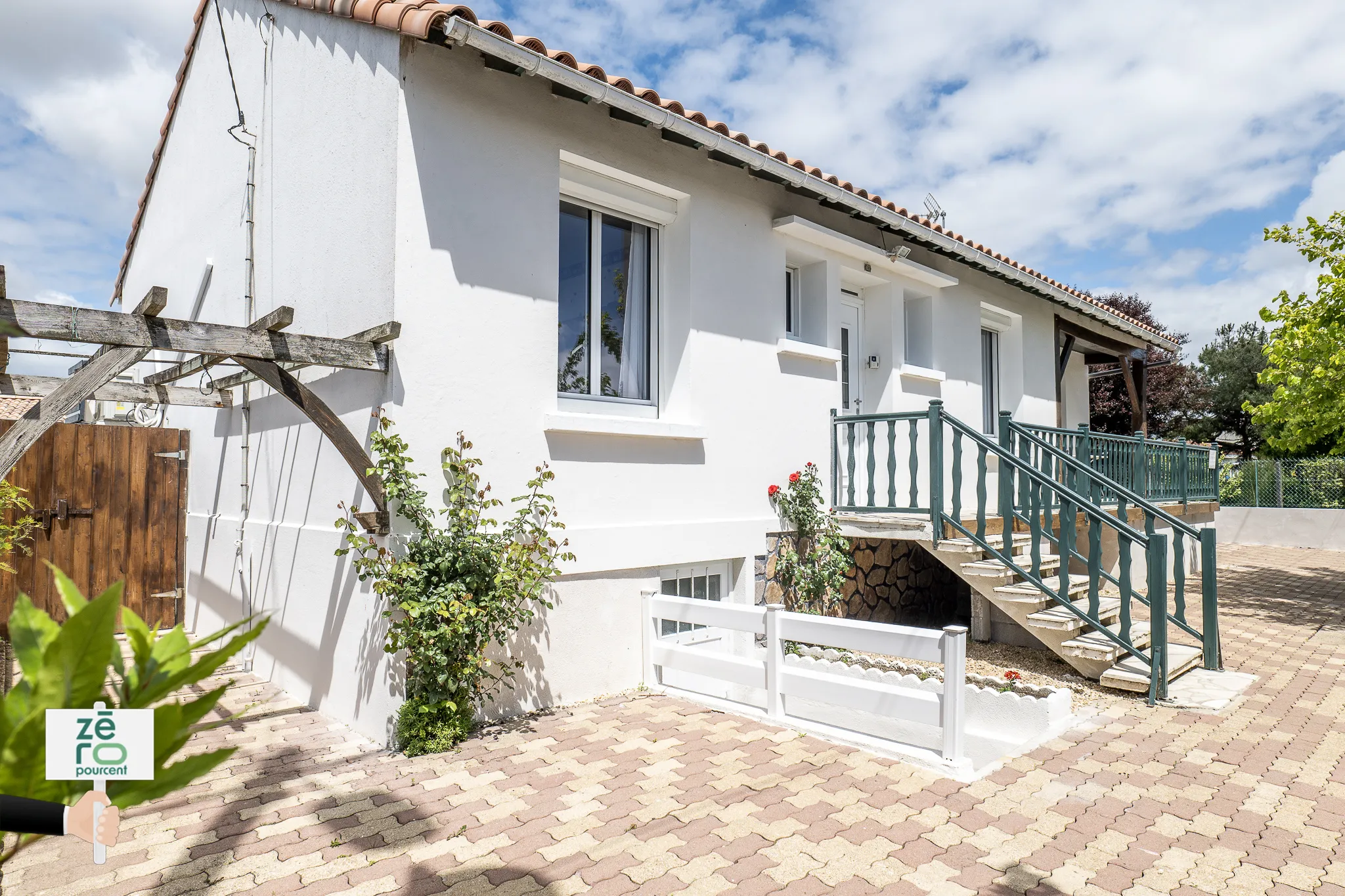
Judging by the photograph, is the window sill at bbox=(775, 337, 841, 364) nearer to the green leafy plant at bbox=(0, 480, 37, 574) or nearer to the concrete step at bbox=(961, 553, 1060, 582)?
the concrete step at bbox=(961, 553, 1060, 582)

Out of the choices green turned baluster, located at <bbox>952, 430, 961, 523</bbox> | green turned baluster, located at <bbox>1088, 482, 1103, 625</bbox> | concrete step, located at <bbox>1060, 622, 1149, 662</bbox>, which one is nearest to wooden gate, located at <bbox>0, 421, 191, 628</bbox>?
green turned baluster, located at <bbox>952, 430, 961, 523</bbox>

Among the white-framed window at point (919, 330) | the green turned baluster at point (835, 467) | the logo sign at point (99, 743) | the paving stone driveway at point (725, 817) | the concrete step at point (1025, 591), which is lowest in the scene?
the paving stone driveway at point (725, 817)

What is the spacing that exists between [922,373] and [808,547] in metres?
2.83

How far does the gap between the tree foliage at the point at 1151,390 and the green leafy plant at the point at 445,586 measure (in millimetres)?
17430

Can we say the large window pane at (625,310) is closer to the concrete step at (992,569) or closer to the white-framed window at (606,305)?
the white-framed window at (606,305)

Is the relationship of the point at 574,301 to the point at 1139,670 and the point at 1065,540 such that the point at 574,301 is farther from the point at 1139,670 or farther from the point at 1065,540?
the point at 1139,670

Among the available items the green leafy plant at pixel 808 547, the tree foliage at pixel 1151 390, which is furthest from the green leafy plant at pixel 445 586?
the tree foliage at pixel 1151 390

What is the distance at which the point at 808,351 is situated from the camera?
7.55m

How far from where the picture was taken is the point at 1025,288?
10625 mm

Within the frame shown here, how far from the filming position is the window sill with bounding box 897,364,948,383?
879 centimetres

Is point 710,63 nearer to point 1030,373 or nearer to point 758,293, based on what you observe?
point 758,293

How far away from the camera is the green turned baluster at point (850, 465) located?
25.3 ft

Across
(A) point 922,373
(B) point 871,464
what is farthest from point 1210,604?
(A) point 922,373

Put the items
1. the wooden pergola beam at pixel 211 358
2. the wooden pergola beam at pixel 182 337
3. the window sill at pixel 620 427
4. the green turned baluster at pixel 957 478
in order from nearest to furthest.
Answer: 1. the wooden pergola beam at pixel 182 337
2. the wooden pergola beam at pixel 211 358
3. the window sill at pixel 620 427
4. the green turned baluster at pixel 957 478
